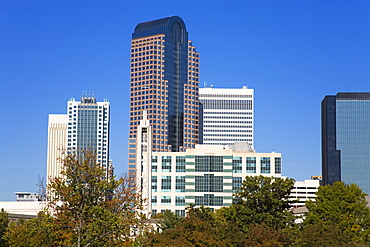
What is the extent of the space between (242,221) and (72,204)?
119 feet

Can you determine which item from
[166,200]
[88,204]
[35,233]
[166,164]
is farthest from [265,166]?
[88,204]

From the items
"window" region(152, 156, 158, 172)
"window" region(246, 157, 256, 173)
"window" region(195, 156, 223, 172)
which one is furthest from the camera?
"window" region(152, 156, 158, 172)

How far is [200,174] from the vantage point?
188250 millimetres

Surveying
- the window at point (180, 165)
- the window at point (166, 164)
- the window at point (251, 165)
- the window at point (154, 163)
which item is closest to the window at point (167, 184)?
the window at point (166, 164)

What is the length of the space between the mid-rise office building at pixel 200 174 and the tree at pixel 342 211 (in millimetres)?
97152

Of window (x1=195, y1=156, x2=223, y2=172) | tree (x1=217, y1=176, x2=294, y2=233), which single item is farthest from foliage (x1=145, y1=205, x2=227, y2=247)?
window (x1=195, y1=156, x2=223, y2=172)

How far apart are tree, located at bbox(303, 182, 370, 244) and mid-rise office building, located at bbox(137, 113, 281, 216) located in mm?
97152

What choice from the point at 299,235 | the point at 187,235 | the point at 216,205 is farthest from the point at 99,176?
the point at 216,205

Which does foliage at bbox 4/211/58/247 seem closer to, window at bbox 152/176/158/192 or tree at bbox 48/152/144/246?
tree at bbox 48/152/144/246

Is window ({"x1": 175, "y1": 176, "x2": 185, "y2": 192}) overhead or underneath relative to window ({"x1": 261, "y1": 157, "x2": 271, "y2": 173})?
underneath

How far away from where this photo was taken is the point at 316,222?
87312 millimetres

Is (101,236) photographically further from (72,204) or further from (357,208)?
(357,208)

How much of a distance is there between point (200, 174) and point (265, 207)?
106 metres

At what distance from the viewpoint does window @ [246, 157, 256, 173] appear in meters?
191
